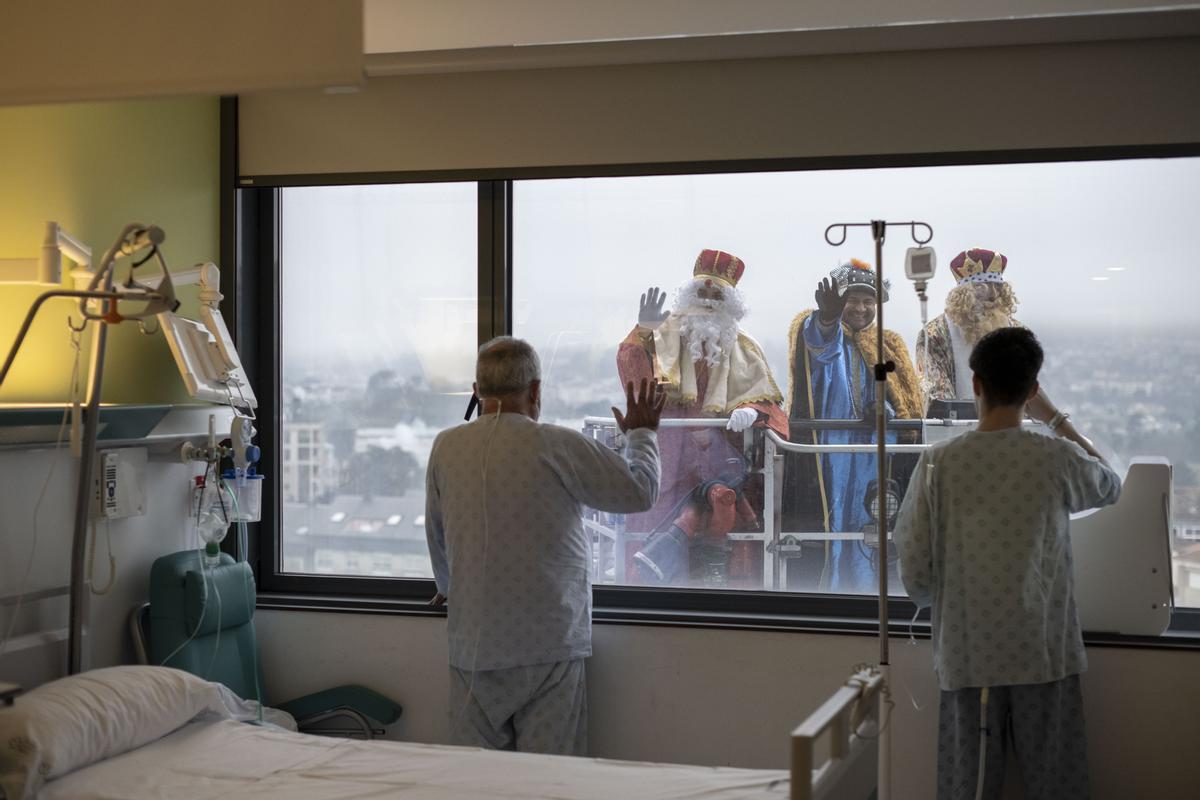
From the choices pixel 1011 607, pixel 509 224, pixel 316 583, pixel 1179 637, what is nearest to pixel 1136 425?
pixel 1179 637

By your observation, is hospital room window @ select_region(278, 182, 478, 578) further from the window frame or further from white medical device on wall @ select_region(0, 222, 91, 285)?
white medical device on wall @ select_region(0, 222, 91, 285)

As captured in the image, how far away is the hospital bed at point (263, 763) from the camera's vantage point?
2178 millimetres

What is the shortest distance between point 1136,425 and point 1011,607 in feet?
2.66

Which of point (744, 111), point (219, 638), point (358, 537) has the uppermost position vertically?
point (744, 111)

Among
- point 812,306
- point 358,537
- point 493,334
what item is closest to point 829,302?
point 812,306

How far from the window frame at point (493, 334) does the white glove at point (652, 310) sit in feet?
1.18

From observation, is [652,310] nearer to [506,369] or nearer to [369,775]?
[506,369]

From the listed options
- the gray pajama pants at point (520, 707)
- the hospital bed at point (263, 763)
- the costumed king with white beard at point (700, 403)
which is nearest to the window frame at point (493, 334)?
the costumed king with white beard at point (700, 403)

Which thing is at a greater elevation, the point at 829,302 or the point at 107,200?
the point at 107,200

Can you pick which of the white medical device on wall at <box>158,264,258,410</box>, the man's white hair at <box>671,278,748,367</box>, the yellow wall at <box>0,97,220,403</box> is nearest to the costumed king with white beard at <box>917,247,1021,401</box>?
the man's white hair at <box>671,278,748,367</box>

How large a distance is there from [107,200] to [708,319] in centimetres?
174

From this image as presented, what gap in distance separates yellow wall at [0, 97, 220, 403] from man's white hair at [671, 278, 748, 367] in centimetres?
151

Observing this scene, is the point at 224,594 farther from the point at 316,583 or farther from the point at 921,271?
the point at 921,271

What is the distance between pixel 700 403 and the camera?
3.40 metres
